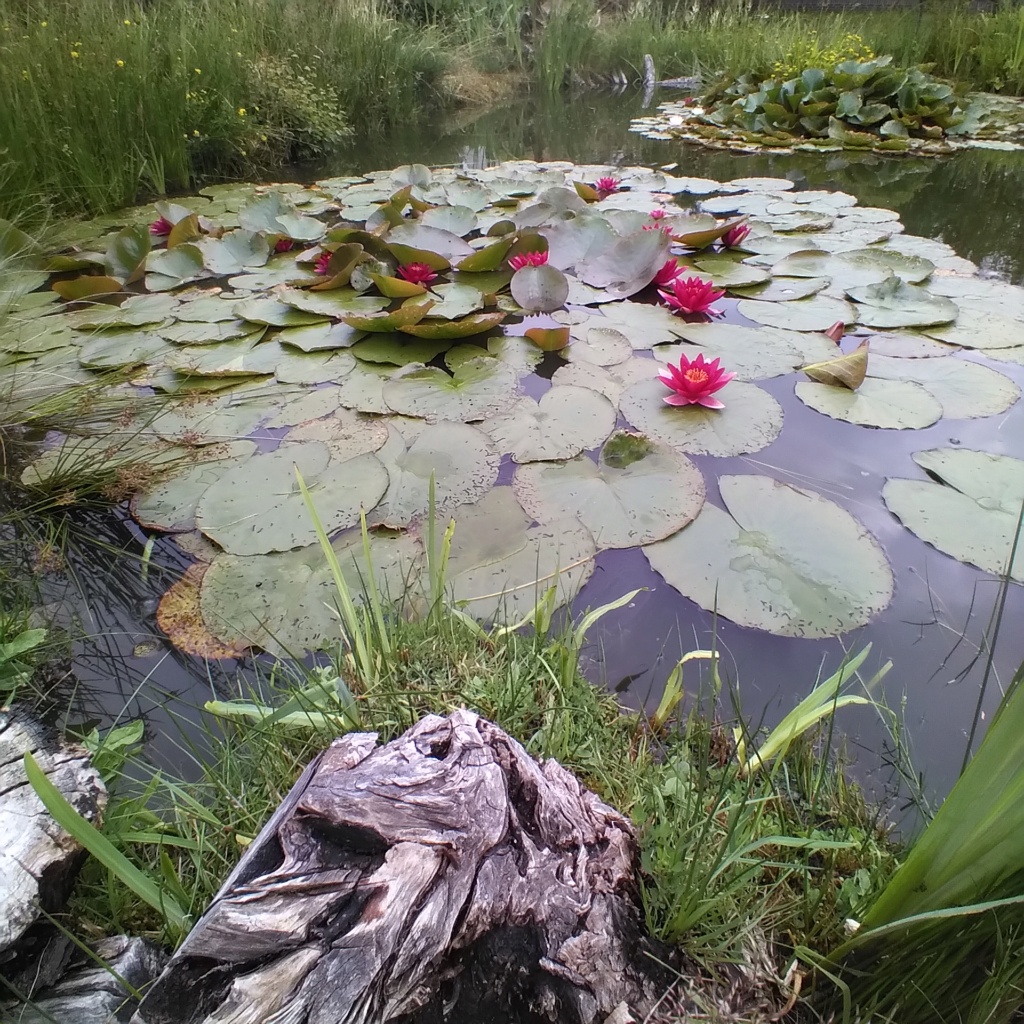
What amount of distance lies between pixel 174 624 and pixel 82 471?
644 millimetres

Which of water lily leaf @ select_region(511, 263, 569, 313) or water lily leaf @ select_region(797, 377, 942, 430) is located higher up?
water lily leaf @ select_region(511, 263, 569, 313)

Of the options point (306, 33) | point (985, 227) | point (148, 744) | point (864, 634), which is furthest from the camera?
point (306, 33)

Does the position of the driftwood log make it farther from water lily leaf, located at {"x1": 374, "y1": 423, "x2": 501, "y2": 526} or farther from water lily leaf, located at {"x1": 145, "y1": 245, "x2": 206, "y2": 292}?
water lily leaf, located at {"x1": 145, "y1": 245, "x2": 206, "y2": 292}

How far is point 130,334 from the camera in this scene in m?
2.44

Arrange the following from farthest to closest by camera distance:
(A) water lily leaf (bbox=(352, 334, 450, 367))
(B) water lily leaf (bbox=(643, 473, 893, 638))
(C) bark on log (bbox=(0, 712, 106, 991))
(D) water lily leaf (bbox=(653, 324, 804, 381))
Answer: (A) water lily leaf (bbox=(352, 334, 450, 367)) → (D) water lily leaf (bbox=(653, 324, 804, 381)) → (B) water lily leaf (bbox=(643, 473, 893, 638)) → (C) bark on log (bbox=(0, 712, 106, 991))

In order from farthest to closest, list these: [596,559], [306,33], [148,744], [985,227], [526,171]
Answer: [306,33] < [526,171] < [985,227] < [596,559] < [148,744]

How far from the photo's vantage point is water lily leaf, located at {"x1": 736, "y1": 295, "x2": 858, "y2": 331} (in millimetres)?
2385

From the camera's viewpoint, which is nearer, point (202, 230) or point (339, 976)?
point (339, 976)

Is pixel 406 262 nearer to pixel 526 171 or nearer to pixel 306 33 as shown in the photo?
pixel 526 171

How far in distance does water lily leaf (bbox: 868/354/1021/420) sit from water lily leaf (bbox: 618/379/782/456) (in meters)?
0.50

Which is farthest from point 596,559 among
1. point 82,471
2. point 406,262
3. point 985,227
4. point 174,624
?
point 985,227

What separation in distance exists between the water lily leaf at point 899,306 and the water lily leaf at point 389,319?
170cm

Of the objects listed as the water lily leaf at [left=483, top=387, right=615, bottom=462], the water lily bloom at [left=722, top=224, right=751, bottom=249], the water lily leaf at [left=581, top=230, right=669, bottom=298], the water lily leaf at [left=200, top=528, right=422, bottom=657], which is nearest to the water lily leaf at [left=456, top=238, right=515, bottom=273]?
the water lily leaf at [left=581, top=230, right=669, bottom=298]

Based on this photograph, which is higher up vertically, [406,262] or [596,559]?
[406,262]
